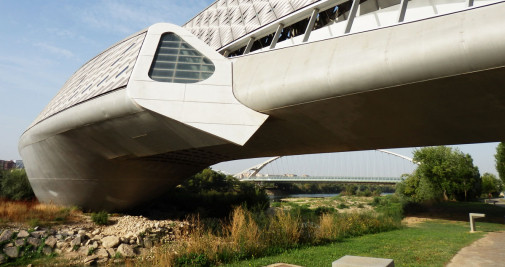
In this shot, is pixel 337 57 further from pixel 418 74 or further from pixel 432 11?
pixel 432 11

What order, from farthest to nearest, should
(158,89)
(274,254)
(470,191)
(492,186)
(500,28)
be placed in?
(492,186) → (470,191) → (158,89) → (274,254) → (500,28)

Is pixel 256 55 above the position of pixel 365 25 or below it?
below

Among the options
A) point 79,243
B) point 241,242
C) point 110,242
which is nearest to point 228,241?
point 241,242

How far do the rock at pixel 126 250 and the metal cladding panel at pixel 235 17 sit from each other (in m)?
12.0

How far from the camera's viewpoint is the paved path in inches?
343

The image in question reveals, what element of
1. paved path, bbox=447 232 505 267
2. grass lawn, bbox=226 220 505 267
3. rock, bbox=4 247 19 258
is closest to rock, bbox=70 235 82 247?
rock, bbox=4 247 19 258

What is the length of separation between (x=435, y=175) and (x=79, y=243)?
31977 mm

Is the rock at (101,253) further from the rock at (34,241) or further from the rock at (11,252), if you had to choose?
the rock at (11,252)

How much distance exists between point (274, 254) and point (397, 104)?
258 inches

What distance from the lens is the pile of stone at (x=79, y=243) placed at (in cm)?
1441

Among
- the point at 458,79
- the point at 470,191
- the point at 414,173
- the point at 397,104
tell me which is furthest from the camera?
the point at 470,191

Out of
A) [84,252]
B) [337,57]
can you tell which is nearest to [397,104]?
[337,57]

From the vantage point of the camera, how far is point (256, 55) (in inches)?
510

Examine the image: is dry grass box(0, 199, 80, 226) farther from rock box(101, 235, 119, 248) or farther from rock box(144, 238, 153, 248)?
rock box(144, 238, 153, 248)
